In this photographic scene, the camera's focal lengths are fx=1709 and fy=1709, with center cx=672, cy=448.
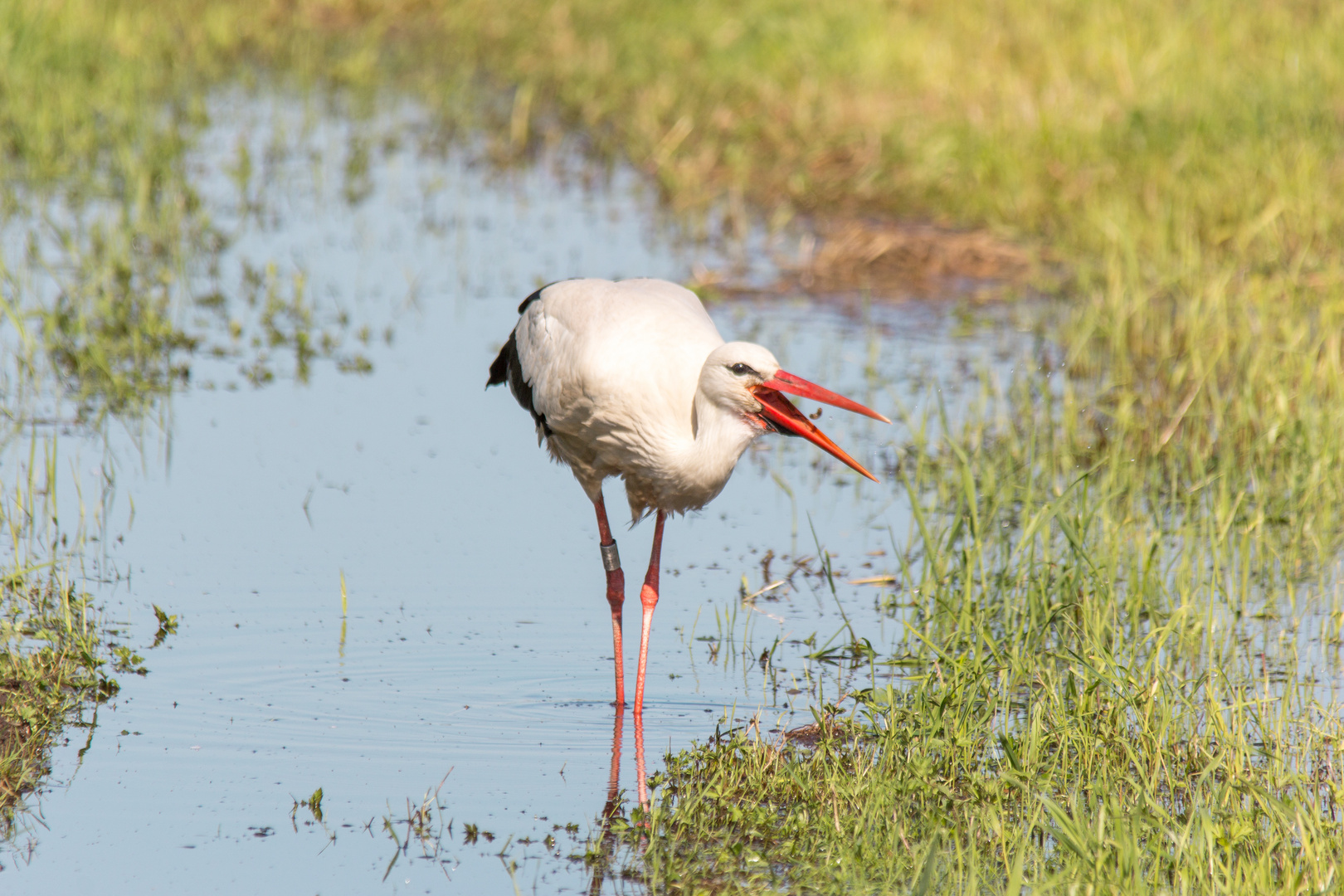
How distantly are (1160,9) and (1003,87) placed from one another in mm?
1865

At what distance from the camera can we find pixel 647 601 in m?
5.31

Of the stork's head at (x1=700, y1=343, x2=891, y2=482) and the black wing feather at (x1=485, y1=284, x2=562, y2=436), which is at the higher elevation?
the black wing feather at (x1=485, y1=284, x2=562, y2=436)

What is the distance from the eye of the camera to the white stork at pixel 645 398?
4.54 m

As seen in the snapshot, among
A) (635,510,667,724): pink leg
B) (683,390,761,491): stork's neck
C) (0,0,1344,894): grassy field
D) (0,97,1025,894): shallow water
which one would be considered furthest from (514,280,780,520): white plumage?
(0,0,1344,894): grassy field

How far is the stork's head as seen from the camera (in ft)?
14.7

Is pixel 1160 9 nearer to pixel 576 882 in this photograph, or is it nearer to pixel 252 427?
pixel 252 427

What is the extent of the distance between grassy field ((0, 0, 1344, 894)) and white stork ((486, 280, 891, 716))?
2.11ft

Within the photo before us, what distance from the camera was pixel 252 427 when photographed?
269 inches

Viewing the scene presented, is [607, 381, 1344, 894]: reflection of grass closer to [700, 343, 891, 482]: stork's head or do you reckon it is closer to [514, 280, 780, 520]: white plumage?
[700, 343, 891, 482]: stork's head

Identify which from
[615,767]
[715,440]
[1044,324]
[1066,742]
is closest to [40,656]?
[615,767]

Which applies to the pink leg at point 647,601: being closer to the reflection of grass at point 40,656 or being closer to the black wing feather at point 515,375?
the black wing feather at point 515,375

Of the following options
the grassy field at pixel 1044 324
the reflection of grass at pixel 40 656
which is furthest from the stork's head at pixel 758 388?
the reflection of grass at pixel 40 656

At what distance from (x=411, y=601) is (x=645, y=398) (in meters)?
1.18

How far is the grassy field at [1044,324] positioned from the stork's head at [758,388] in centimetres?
50
